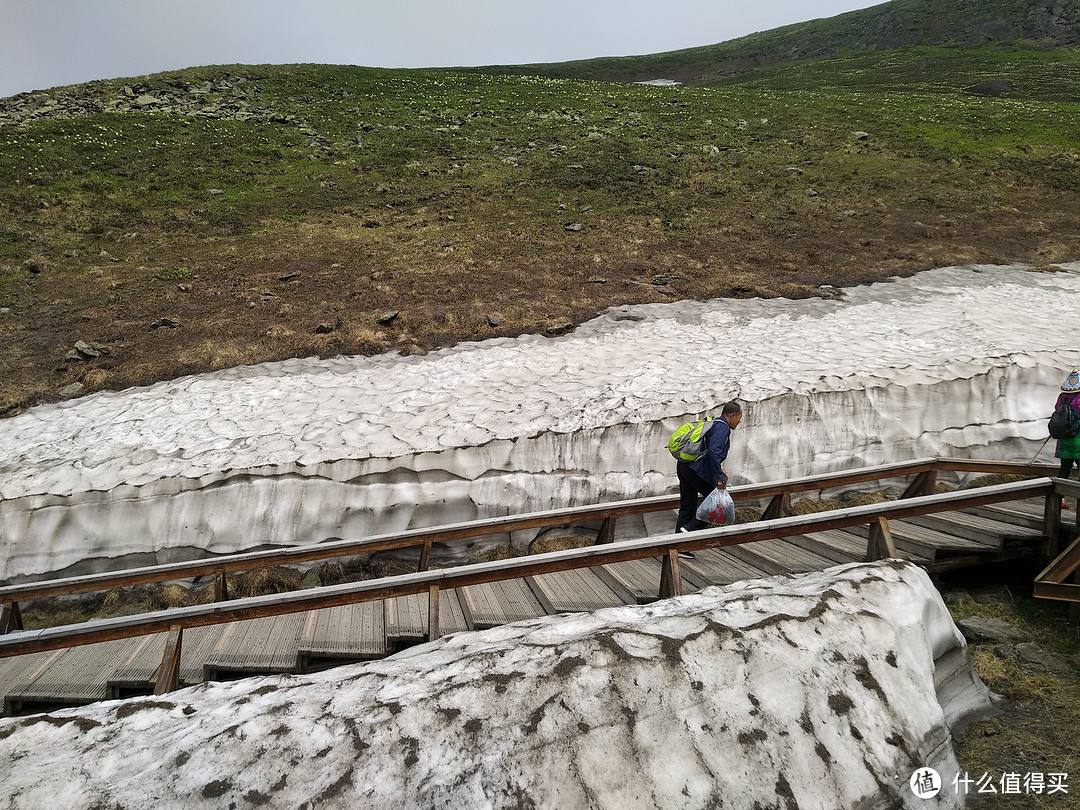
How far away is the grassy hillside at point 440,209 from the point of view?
12.9 metres

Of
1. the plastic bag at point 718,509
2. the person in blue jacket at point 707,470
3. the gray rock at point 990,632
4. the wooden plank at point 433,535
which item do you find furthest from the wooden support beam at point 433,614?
the gray rock at point 990,632

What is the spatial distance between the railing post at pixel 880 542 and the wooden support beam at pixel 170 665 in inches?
206

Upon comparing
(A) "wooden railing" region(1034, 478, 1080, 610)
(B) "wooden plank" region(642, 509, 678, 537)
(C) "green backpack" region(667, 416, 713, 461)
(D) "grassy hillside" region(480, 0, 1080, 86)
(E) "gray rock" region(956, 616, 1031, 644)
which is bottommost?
(B) "wooden plank" region(642, 509, 678, 537)

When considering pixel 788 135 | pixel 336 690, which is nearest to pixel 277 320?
pixel 336 690

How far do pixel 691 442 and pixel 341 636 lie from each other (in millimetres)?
3686

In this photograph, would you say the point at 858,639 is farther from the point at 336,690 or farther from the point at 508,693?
the point at 336,690

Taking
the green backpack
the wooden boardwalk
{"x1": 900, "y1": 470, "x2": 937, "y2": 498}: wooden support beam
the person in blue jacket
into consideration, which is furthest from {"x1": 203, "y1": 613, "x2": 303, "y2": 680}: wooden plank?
{"x1": 900, "y1": 470, "x2": 937, "y2": 498}: wooden support beam

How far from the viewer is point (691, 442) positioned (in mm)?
6277

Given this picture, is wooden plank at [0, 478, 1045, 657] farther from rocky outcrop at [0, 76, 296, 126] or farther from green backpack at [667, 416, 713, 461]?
rocky outcrop at [0, 76, 296, 126]

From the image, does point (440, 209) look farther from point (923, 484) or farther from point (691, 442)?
point (923, 484)

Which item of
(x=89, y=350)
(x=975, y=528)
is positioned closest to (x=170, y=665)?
(x=975, y=528)

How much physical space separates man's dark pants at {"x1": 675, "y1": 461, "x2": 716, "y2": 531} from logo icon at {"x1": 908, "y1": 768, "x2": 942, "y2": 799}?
310 cm

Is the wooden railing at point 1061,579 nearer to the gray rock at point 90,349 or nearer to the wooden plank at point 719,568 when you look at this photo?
the wooden plank at point 719,568

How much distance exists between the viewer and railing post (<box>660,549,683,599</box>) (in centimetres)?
491
